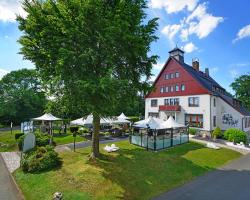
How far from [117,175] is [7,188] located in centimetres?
629

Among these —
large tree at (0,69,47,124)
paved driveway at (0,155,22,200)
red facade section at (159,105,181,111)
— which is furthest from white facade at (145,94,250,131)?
large tree at (0,69,47,124)

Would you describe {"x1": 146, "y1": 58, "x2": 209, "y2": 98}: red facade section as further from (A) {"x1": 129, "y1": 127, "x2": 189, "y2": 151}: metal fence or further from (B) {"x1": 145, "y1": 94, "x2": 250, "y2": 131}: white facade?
(A) {"x1": 129, "y1": 127, "x2": 189, "y2": 151}: metal fence

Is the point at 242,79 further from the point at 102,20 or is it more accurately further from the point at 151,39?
the point at 102,20

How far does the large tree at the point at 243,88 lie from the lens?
177 ft

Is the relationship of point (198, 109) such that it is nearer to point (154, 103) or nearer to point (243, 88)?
point (154, 103)

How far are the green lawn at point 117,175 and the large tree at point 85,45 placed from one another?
3.87 m

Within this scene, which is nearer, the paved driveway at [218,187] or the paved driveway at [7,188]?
the paved driveway at [7,188]

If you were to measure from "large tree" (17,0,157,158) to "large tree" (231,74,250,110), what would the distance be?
52528mm

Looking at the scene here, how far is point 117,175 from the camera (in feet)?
39.2

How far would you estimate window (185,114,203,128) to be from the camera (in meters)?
31.0

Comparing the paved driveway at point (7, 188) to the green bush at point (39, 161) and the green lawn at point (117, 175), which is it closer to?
the green lawn at point (117, 175)

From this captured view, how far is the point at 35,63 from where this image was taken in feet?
42.3

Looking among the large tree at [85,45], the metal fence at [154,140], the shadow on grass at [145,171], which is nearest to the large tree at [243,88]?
the metal fence at [154,140]

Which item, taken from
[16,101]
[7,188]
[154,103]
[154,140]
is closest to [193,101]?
[154,103]
